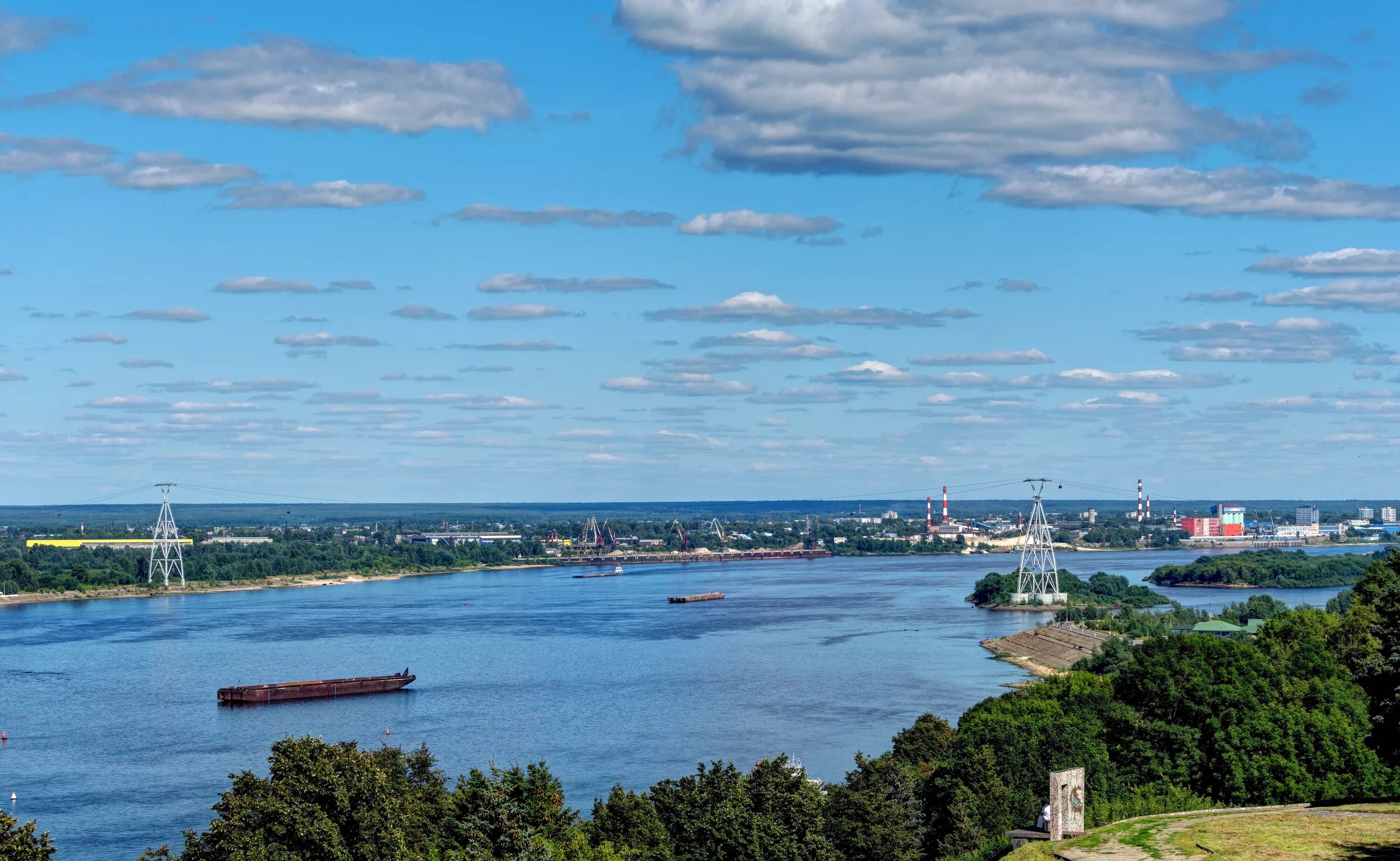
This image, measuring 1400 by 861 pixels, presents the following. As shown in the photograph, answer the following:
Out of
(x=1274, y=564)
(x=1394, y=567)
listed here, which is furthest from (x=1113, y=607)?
(x=1394, y=567)

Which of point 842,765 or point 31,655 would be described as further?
point 31,655

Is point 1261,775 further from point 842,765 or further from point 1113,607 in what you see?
point 1113,607

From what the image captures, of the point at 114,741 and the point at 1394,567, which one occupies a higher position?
the point at 1394,567

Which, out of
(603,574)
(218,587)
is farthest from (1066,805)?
(603,574)

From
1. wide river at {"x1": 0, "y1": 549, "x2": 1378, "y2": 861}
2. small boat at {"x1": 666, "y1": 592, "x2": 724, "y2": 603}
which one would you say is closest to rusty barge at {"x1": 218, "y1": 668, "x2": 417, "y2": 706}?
wide river at {"x1": 0, "y1": 549, "x2": 1378, "y2": 861}

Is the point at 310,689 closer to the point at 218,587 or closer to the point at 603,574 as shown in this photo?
the point at 218,587

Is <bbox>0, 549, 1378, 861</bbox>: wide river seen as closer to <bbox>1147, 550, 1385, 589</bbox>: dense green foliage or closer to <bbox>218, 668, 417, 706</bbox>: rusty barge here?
<bbox>218, 668, 417, 706</bbox>: rusty barge
